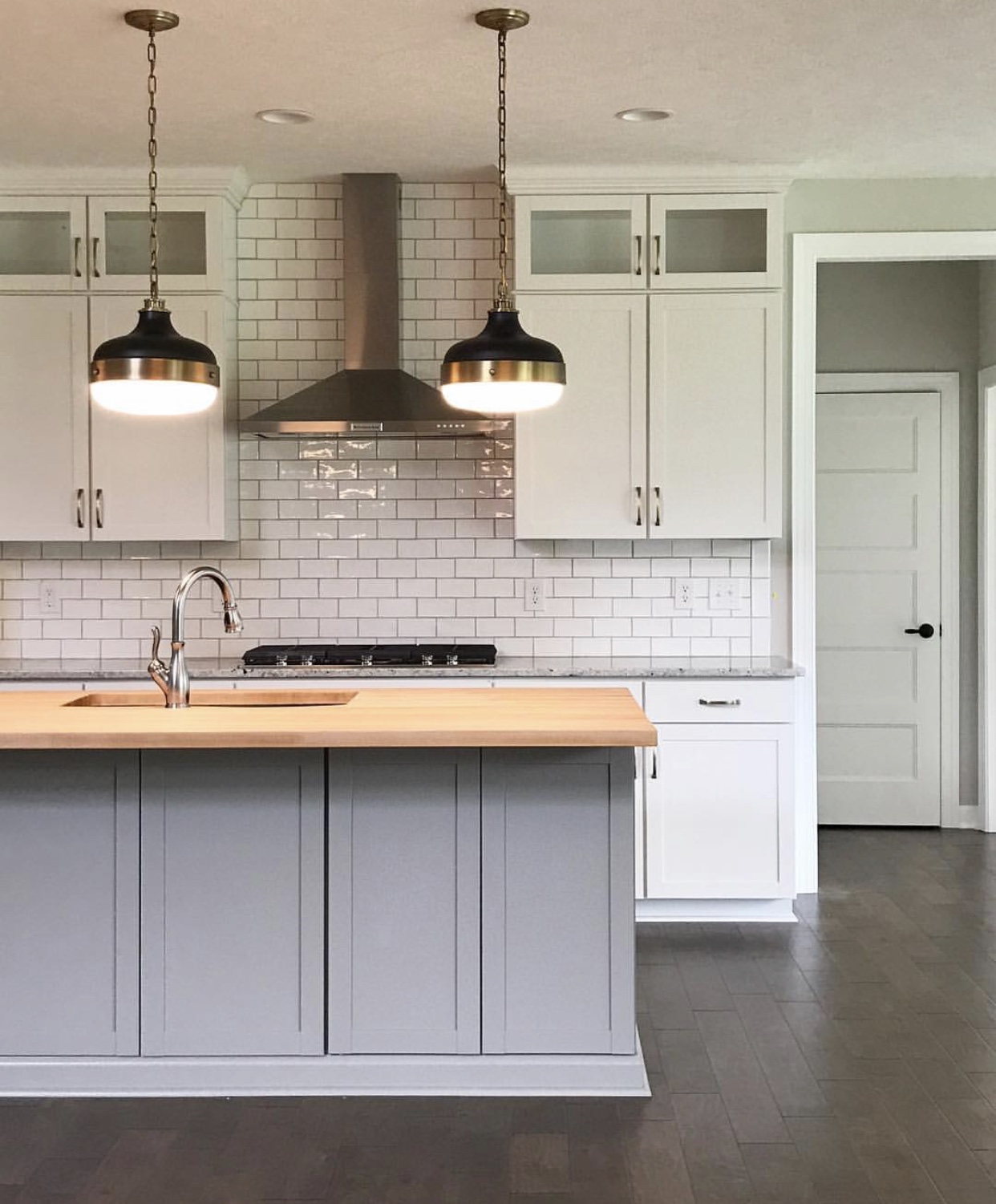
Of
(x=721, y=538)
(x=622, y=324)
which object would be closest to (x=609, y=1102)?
(x=721, y=538)

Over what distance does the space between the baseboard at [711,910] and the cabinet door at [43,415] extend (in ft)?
8.69

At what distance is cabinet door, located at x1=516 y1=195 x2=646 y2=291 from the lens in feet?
17.5

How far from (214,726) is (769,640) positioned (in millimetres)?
2982

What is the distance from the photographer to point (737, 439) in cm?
532

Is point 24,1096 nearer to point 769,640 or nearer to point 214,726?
point 214,726

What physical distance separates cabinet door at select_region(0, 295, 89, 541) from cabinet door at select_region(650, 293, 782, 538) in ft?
7.40

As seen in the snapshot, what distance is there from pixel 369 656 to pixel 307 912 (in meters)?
1.82

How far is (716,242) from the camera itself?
17.7 ft

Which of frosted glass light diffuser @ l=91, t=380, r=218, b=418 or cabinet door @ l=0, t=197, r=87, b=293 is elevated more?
cabinet door @ l=0, t=197, r=87, b=293

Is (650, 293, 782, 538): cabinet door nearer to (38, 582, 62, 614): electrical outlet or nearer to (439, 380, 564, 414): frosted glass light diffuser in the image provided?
(439, 380, 564, 414): frosted glass light diffuser

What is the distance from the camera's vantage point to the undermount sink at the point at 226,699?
4.05 meters

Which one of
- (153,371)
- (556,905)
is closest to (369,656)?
(556,905)

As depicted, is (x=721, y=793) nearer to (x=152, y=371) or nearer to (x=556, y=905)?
(x=556, y=905)

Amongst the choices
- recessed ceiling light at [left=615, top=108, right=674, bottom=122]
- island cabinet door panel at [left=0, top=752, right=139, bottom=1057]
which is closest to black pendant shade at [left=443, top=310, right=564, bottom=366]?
island cabinet door panel at [left=0, top=752, right=139, bottom=1057]
